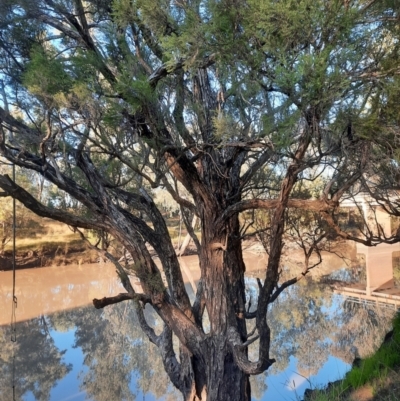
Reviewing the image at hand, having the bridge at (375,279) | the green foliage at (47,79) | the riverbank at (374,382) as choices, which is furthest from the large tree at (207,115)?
the bridge at (375,279)

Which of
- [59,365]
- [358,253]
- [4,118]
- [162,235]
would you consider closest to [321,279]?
[358,253]

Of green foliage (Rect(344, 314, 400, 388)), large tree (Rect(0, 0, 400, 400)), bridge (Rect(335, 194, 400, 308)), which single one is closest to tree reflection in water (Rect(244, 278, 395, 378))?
bridge (Rect(335, 194, 400, 308))

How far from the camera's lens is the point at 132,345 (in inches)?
246

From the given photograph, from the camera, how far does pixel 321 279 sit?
32.0 feet

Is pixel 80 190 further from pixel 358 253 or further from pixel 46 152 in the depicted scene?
pixel 358 253

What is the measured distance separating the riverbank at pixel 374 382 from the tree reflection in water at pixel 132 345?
124 centimetres

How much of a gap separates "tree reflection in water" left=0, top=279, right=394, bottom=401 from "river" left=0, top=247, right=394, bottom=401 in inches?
0.5

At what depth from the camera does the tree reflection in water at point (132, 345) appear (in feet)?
16.0

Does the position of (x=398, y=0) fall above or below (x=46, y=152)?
above

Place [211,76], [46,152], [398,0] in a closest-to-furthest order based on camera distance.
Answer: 1. [398,0]
2. [46,152]
3. [211,76]

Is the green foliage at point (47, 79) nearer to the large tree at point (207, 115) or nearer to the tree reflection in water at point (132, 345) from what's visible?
the large tree at point (207, 115)

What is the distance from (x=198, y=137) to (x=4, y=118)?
3.29ft

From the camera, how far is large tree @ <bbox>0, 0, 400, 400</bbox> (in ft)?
4.05

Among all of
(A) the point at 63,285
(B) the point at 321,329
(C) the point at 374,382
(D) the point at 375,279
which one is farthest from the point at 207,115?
(A) the point at 63,285
